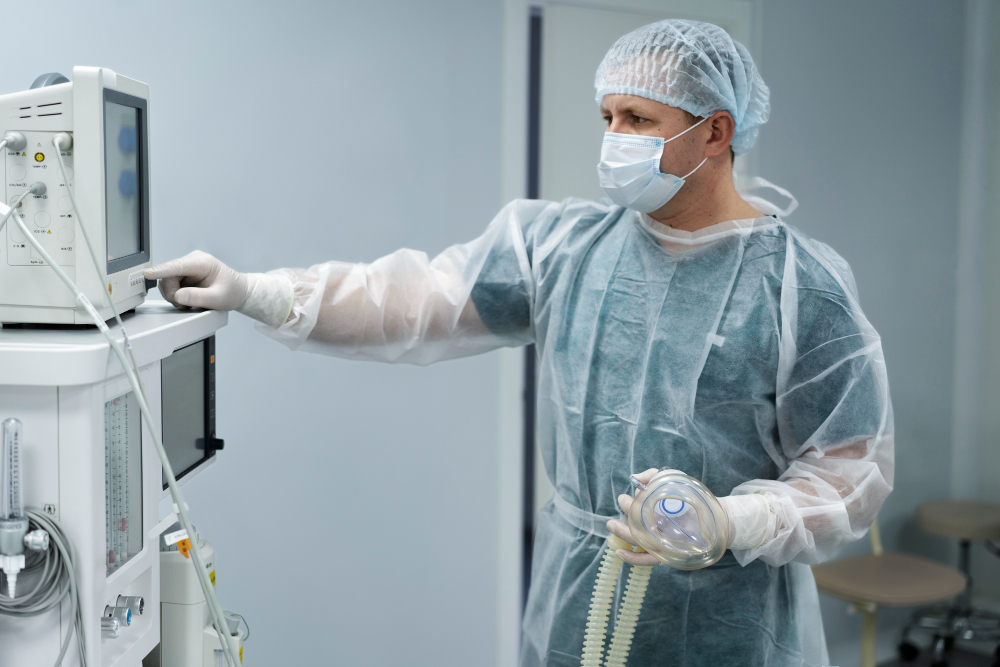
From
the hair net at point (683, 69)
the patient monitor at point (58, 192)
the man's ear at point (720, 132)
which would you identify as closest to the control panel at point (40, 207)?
the patient monitor at point (58, 192)

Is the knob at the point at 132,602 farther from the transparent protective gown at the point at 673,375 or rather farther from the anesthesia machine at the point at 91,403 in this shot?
the transparent protective gown at the point at 673,375

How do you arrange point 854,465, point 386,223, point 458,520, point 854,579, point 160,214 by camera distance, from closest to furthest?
point 854,465 → point 160,214 → point 386,223 → point 458,520 → point 854,579

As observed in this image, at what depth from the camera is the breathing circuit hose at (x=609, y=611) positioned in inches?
48.2

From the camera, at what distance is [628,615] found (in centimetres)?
124

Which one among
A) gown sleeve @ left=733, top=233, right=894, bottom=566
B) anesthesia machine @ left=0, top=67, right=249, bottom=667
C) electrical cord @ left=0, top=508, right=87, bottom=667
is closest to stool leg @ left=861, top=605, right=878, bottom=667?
gown sleeve @ left=733, top=233, right=894, bottom=566

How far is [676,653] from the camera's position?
4.23 feet

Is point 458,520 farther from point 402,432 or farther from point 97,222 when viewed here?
point 97,222

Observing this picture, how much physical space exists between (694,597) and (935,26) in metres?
2.43

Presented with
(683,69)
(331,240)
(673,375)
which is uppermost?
(683,69)

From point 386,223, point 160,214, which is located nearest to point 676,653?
point 386,223

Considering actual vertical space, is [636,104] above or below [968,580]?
above

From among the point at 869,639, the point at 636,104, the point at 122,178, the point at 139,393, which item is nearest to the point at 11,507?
the point at 139,393

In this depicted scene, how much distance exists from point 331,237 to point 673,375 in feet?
3.07

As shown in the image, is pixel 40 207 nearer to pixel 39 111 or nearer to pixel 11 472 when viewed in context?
pixel 39 111
